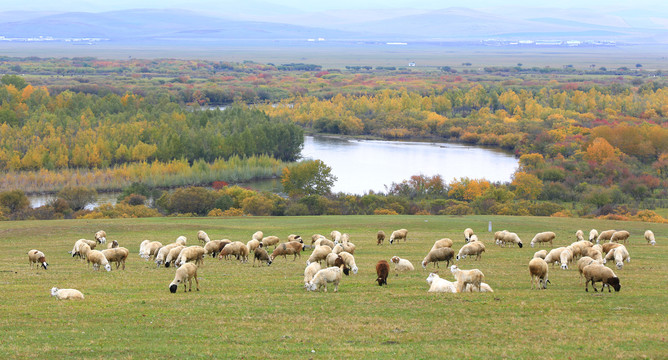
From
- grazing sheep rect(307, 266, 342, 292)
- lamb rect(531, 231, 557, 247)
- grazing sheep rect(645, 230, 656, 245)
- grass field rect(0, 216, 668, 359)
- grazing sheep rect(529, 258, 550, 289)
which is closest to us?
grass field rect(0, 216, 668, 359)

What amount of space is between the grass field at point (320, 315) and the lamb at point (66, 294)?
291mm

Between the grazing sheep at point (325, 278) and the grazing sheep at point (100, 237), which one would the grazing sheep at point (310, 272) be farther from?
the grazing sheep at point (100, 237)

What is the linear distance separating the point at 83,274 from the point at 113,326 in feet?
23.0

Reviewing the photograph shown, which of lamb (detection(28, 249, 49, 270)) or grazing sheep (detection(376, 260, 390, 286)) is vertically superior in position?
grazing sheep (detection(376, 260, 390, 286))

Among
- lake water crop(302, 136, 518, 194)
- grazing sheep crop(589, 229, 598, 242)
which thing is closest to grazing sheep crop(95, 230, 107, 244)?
grazing sheep crop(589, 229, 598, 242)

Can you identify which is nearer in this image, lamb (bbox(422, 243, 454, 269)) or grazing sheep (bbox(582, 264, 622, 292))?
grazing sheep (bbox(582, 264, 622, 292))

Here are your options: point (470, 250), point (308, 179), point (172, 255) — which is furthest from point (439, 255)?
point (308, 179)

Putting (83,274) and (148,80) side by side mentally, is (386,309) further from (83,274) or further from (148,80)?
(148,80)

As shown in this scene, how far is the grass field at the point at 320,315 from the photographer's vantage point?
1262cm

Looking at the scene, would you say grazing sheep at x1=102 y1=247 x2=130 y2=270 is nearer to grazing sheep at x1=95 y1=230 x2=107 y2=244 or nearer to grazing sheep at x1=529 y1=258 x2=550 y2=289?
grazing sheep at x1=95 y1=230 x2=107 y2=244

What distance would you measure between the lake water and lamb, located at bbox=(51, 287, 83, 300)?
163 ft

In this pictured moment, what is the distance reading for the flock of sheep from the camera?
57.6 feet

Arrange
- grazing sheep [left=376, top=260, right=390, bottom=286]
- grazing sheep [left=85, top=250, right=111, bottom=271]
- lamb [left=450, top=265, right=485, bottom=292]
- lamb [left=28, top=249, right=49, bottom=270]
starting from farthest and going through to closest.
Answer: lamb [left=28, top=249, right=49, bottom=270], grazing sheep [left=85, top=250, right=111, bottom=271], grazing sheep [left=376, top=260, right=390, bottom=286], lamb [left=450, top=265, right=485, bottom=292]

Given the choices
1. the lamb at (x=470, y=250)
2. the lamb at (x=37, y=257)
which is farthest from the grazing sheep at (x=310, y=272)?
the lamb at (x=37, y=257)
